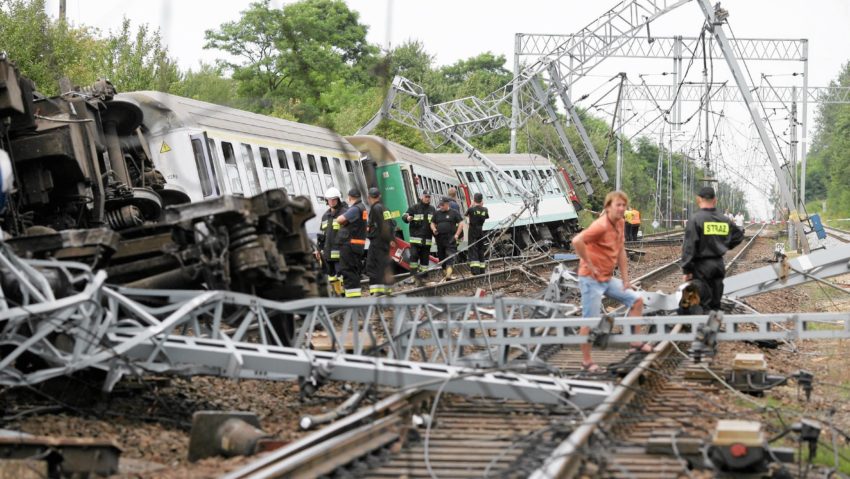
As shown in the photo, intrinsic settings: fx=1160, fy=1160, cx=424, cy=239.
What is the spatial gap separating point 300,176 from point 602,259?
38.0 feet

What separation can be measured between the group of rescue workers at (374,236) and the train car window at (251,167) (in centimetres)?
149

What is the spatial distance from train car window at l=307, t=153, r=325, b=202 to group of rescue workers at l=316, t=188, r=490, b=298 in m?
1.16

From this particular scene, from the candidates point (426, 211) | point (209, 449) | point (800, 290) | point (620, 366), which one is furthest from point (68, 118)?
point (800, 290)

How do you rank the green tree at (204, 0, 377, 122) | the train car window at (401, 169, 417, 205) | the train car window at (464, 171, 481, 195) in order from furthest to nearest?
1. the train car window at (464, 171, 481, 195)
2. the train car window at (401, 169, 417, 205)
3. the green tree at (204, 0, 377, 122)

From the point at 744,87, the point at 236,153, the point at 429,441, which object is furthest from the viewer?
the point at 744,87

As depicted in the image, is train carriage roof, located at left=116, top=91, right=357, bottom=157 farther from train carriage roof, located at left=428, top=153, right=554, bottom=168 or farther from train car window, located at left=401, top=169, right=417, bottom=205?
train carriage roof, located at left=428, top=153, right=554, bottom=168

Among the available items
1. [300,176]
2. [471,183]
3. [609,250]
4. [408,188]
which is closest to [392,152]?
[408,188]

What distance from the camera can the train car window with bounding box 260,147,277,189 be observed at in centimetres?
1936

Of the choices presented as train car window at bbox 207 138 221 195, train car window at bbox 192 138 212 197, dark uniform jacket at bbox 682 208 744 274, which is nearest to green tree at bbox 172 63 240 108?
dark uniform jacket at bbox 682 208 744 274

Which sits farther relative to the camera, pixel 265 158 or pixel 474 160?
pixel 474 160

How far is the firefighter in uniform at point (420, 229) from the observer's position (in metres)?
21.8

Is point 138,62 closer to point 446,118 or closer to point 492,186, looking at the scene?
point 446,118

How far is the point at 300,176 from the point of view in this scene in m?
20.7

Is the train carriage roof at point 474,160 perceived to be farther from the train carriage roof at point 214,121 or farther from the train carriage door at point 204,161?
the train carriage door at point 204,161
